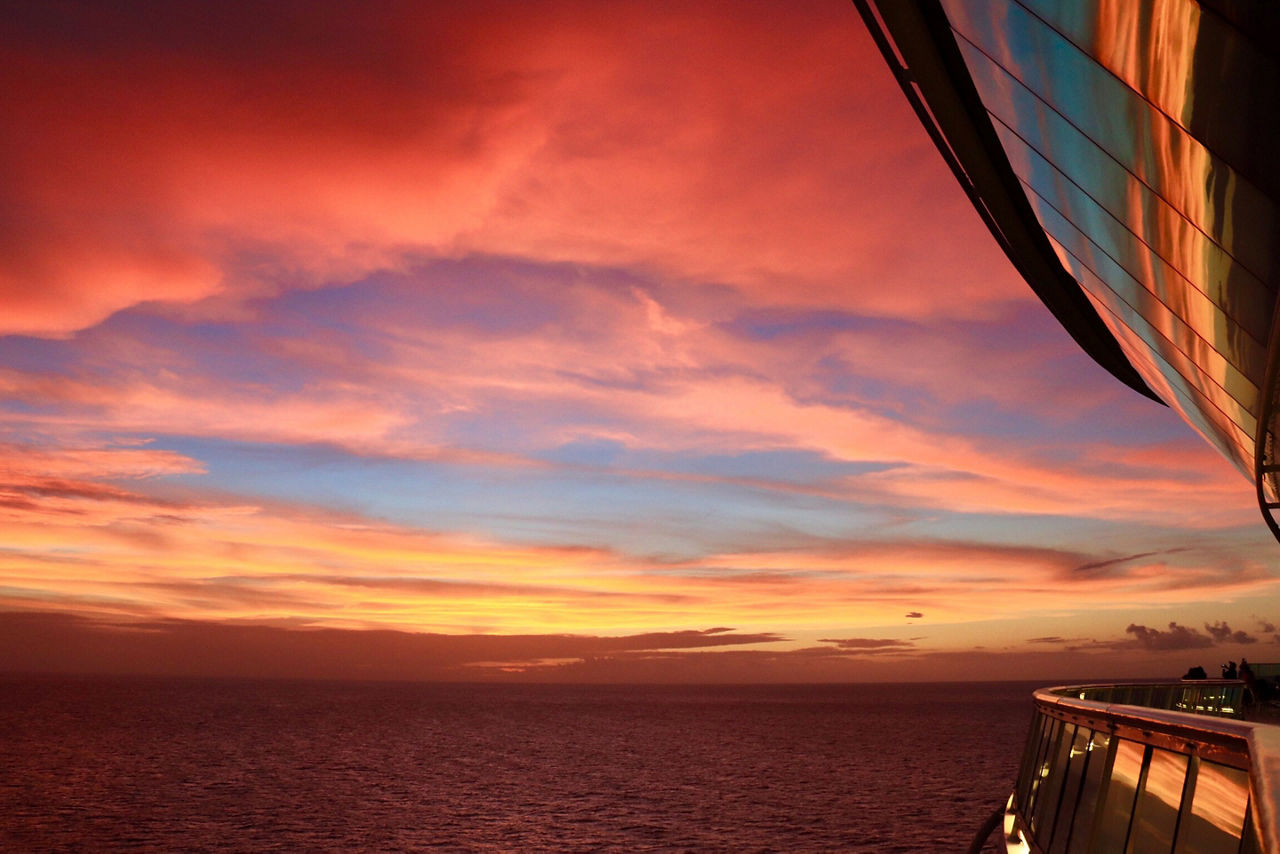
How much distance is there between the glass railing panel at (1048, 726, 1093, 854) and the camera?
6.80 m

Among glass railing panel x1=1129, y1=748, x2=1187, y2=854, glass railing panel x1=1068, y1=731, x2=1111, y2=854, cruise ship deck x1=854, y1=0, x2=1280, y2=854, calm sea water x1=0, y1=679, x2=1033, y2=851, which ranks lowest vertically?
calm sea water x1=0, y1=679, x2=1033, y2=851

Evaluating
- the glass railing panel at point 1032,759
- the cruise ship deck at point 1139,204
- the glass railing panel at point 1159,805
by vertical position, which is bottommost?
the glass railing panel at point 1032,759

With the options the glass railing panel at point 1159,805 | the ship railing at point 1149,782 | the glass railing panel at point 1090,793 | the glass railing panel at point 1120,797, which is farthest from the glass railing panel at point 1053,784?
the glass railing panel at point 1159,805

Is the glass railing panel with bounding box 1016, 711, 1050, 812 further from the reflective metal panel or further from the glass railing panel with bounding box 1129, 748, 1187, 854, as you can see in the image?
the glass railing panel with bounding box 1129, 748, 1187, 854

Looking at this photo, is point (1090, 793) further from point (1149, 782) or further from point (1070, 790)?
point (1149, 782)

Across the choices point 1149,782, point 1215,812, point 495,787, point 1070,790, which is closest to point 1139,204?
point 1070,790

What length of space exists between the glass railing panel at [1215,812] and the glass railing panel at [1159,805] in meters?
0.15

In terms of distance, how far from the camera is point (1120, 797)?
17.6 ft

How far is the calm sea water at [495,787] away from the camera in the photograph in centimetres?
4466

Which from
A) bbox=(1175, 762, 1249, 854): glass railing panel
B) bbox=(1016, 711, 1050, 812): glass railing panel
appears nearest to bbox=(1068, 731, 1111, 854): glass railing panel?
bbox=(1175, 762, 1249, 854): glass railing panel

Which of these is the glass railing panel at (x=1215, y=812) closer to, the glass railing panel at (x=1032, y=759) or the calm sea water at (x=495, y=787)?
the glass railing panel at (x=1032, y=759)

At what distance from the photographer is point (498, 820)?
5025 centimetres

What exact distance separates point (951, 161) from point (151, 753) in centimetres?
9422

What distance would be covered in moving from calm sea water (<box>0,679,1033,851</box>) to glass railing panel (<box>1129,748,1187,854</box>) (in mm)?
39825
